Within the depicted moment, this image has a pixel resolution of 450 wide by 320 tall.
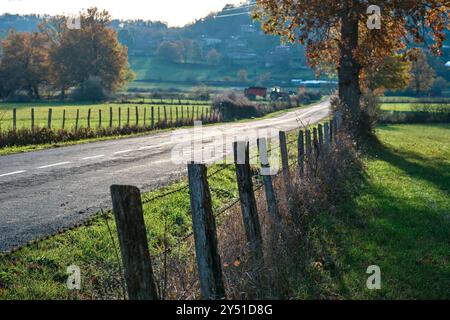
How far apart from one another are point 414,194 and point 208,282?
9961mm

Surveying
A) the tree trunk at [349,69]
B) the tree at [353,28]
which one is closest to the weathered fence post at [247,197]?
the tree at [353,28]

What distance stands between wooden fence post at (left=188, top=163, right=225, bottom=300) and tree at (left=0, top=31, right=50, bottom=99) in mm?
83131

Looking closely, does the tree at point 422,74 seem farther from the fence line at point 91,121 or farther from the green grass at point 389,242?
the green grass at point 389,242

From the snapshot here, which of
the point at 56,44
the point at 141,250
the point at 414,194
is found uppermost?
the point at 56,44

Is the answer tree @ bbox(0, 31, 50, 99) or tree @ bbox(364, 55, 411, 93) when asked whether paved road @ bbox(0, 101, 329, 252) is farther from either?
tree @ bbox(0, 31, 50, 99)

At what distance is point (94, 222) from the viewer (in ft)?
30.1

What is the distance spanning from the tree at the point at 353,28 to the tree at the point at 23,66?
216 ft

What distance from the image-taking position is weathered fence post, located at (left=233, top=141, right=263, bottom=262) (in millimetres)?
6426

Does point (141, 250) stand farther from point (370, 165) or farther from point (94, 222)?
point (370, 165)

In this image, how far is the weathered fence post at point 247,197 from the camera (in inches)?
253

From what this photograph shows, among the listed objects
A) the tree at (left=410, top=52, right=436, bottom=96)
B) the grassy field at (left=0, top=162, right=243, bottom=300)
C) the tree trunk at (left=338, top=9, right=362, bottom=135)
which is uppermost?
the tree at (left=410, top=52, right=436, bottom=96)

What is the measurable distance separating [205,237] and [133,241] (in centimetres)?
95

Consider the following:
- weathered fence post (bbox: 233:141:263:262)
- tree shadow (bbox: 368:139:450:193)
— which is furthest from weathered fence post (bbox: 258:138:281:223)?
tree shadow (bbox: 368:139:450:193)

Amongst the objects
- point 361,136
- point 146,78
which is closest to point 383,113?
point 361,136
